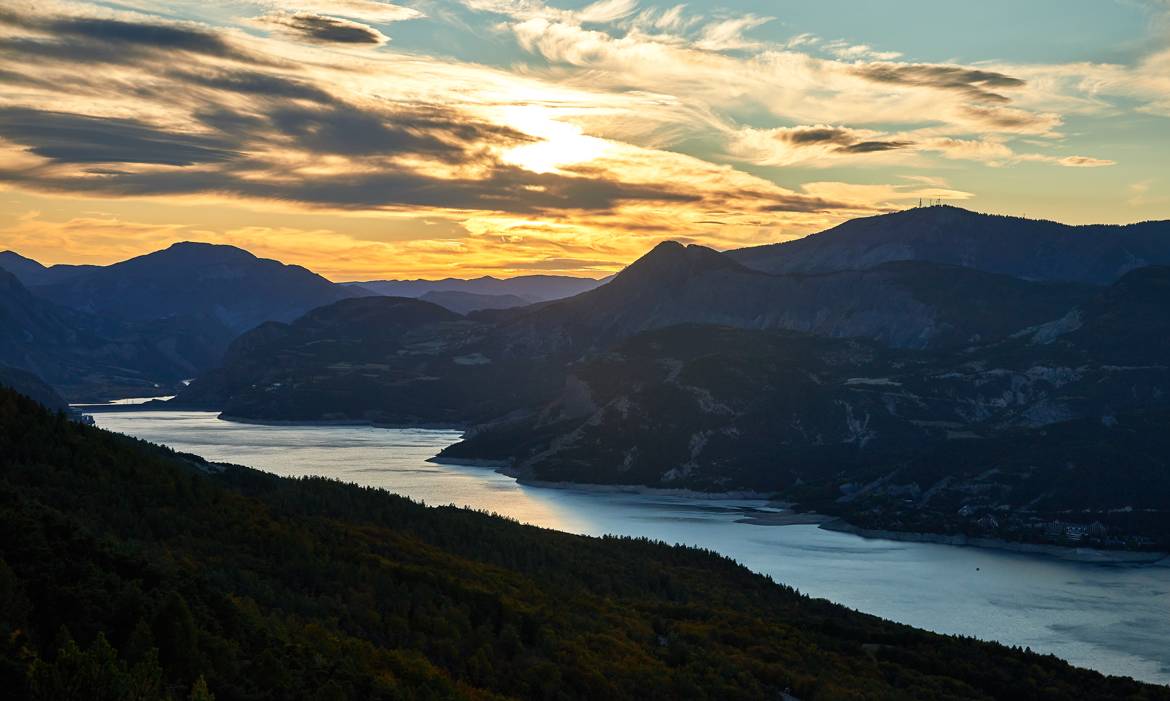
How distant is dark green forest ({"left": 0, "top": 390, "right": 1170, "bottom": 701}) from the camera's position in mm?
39469

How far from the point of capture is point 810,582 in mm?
193875

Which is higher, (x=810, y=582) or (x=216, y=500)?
(x=216, y=500)

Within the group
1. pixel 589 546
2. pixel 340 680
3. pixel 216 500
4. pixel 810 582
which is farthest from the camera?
pixel 810 582

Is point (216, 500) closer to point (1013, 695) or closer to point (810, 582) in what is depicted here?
point (1013, 695)

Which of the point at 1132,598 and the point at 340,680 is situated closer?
the point at 340,680

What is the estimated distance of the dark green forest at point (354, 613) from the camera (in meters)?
39.5

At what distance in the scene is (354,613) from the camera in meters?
62.0

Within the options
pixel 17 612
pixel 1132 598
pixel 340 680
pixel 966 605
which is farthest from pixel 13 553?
pixel 1132 598

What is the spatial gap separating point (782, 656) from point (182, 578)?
47850 mm

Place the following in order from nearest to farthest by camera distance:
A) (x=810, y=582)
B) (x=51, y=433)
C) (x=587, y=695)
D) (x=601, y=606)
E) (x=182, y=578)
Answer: (x=182, y=578) → (x=587, y=695) → (x=51, y=433) → (x=601, y=606) → (x=810, y=582)

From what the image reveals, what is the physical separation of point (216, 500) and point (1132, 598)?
530 ft

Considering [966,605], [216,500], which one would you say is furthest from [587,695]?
[966,605]

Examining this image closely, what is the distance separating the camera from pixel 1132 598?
636 feet

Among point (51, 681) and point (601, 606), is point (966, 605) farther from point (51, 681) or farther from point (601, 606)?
point (51, 681)
